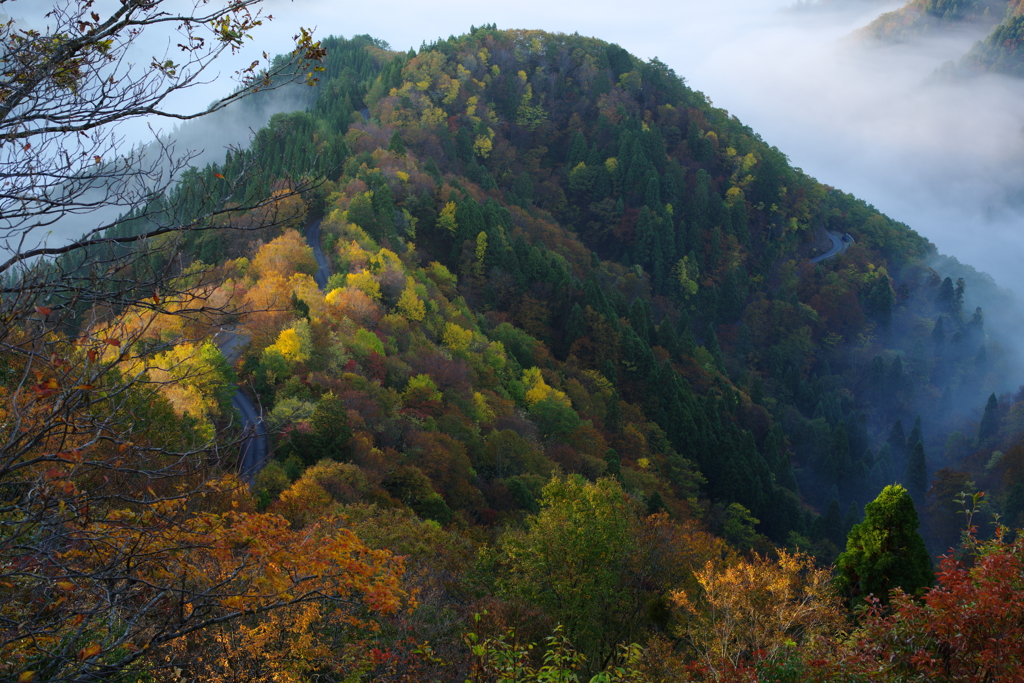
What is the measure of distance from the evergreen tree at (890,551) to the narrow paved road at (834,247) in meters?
125

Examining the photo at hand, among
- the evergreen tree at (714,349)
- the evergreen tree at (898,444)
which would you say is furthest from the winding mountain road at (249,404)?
the evergreen tree at (898,444)

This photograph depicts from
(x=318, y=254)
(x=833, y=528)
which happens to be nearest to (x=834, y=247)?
(x=833, y=528)

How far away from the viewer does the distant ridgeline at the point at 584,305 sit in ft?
132

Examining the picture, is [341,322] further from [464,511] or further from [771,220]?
[771,220]

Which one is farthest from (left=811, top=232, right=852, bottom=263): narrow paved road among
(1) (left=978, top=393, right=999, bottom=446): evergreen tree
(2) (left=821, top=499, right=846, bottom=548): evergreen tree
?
(2) (left=821, top=499, right=846, bottom=548): evergreen tree

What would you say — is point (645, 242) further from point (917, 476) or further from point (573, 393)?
point (573, 393)

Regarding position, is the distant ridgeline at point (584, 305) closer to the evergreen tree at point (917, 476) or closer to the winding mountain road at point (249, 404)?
the evergreen tree at point (917, 476)

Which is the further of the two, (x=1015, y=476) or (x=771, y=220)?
(x=771, y=220)

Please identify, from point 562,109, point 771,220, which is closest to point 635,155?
point 562,109

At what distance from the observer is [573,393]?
64.9m

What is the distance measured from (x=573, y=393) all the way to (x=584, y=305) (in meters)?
18.1

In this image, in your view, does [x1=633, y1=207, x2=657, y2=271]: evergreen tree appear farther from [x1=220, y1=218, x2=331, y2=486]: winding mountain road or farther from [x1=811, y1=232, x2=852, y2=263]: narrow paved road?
[x1=220, y1=218, x2=331, y2=486]: winding mountain road

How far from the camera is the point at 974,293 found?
566ft

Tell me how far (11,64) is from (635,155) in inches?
5112
